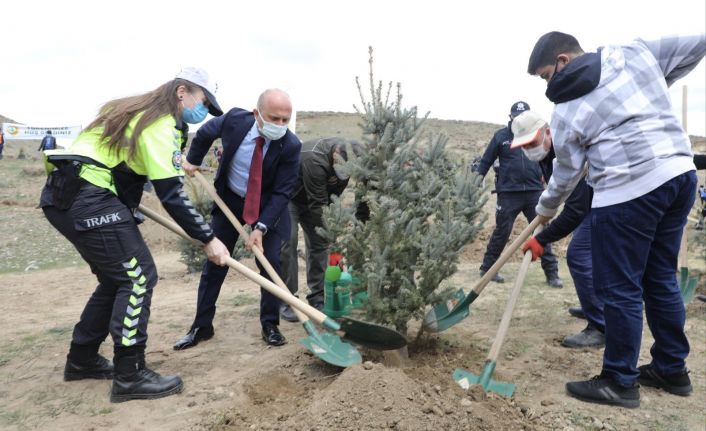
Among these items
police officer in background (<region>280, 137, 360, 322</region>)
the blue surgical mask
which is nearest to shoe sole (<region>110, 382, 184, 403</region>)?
police officer in background (<region>280, 137, 360, 322</region>)

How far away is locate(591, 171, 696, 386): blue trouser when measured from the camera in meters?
3.01

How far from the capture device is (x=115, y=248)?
125 inches

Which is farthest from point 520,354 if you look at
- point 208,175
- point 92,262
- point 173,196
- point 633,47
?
point 208,175

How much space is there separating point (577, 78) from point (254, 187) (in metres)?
2.35

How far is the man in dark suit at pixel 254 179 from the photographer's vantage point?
400cm

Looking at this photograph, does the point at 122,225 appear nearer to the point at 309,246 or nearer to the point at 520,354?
the point at 309,246

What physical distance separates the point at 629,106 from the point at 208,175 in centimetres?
1879

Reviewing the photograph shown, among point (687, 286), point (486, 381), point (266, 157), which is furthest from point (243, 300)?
point (687, 286)

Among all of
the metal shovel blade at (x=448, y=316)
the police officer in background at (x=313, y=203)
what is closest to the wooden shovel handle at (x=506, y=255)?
the metal shovel blade at (x=448, y=316)

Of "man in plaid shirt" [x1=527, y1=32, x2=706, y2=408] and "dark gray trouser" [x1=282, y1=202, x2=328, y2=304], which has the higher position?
"man in plaid shirt" [x1=527, y1=32, x2=706, y2=408]

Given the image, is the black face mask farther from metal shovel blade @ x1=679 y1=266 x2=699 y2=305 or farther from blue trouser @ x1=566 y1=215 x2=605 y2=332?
metal shovel blade @ x1=679 y1=266 x2=699 y2=305

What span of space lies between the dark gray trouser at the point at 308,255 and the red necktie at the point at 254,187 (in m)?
0.87

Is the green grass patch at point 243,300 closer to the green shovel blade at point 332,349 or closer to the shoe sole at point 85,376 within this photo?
the shoe sole at point 85,376

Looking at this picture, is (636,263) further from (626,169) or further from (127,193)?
(127,193)
